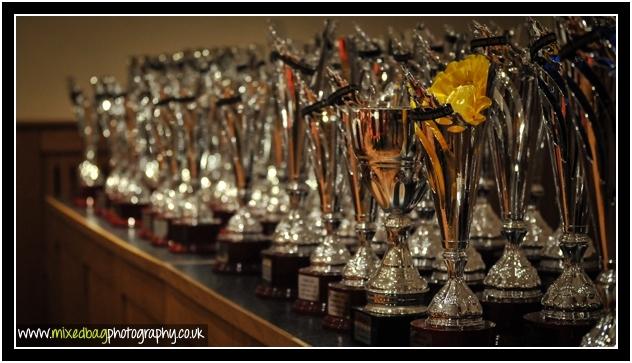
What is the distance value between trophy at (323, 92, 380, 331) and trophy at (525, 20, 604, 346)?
1.11 feet

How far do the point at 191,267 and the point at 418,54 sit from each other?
1096 millimetres

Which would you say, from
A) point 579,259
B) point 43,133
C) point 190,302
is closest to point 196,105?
point 190,302

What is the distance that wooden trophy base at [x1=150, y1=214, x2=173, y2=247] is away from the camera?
3701 mm

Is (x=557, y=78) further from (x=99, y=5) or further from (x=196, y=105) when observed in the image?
(x=196, y=105)

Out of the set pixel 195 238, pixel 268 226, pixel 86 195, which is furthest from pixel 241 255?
pixel 86 195

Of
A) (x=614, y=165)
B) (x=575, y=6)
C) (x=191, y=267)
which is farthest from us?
(x=191, y=267)

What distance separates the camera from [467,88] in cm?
180

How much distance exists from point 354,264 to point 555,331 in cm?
45

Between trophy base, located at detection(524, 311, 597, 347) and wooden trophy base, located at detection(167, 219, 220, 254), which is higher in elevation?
wooden trophy base, located at detection(167, 219, 220, 254)

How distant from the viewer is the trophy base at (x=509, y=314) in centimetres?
197

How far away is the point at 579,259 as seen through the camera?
1900mm

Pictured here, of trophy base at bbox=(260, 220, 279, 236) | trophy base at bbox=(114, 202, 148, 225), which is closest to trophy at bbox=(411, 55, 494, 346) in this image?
trophy base at bbox=(260, 220, 279, 236)

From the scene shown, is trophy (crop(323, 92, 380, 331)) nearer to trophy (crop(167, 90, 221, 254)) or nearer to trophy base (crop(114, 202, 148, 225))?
trophy (crop(167, 90, 221, 254))

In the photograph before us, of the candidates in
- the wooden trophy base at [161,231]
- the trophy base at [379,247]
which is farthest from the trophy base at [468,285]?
the wooden trophy base at [161,231]
